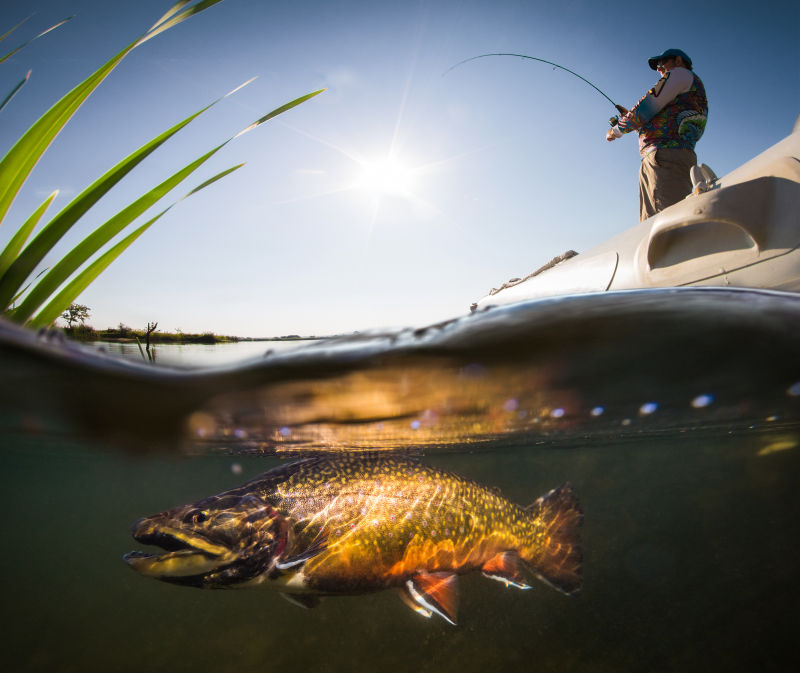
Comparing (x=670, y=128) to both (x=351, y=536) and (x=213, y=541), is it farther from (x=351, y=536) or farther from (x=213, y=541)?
(x=213, y=541)

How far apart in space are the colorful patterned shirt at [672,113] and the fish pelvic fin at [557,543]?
4596mm

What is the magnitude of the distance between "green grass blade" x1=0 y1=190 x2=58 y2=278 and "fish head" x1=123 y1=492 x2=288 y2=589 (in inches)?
52.4

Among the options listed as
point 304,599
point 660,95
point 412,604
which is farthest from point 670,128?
point 304,599

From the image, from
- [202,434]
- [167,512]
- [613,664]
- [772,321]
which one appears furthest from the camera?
[613,664]

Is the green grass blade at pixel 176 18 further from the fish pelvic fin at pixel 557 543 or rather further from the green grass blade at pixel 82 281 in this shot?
the fish pelvic fin at pixel 557 543

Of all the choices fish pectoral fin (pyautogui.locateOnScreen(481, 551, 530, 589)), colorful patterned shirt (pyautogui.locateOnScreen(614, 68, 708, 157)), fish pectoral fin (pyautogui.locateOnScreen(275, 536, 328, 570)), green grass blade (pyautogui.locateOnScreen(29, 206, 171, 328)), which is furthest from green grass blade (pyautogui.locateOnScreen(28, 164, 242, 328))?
colorful patterned shirt (pyautogui.locateOnScreen(614, 68, 708, 157))

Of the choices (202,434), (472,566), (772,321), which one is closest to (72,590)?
(202,434)

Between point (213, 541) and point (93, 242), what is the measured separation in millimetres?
1508

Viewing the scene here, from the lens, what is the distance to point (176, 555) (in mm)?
1799

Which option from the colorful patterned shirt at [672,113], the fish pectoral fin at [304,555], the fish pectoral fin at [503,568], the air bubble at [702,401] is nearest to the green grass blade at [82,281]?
the fish pectoral fin at [304,555]

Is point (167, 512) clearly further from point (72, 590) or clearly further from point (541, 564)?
point (72, 590)

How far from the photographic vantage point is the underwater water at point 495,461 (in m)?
2.63

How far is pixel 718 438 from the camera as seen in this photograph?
255 inches

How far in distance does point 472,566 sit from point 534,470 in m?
7.13
